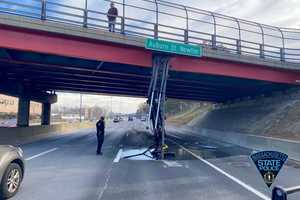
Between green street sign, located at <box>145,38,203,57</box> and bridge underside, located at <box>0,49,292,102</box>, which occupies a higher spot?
green street sign, located at <box>145,38,203,57</box>

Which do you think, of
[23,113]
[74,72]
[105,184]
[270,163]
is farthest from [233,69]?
[270,163]

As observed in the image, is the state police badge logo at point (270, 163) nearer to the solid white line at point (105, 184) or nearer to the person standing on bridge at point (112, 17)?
the solid white line at point (105, 184)

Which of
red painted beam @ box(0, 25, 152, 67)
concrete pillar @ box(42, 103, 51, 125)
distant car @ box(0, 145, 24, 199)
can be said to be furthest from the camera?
concrete pillar @ box(42, 103, 51, 125)

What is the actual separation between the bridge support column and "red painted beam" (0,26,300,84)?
105 centimetres

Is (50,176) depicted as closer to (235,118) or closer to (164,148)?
(164,148)

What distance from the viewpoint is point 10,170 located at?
8000 millimetres

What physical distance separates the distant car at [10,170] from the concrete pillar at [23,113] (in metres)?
24.8

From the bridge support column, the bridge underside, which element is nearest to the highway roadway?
the bridge support column

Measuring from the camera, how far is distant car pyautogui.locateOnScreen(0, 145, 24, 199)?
767 centimetres

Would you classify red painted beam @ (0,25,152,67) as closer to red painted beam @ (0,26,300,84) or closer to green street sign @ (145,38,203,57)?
red painted beam @ (0,26,300,84)

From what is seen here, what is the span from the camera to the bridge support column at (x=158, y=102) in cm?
1720

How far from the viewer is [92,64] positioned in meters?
22.6

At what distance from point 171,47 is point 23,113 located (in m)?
18.5

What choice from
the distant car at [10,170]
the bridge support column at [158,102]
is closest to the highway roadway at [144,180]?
the distant car at [10,170]
